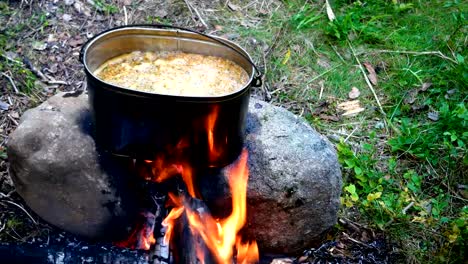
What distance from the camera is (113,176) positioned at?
2578 millimetres

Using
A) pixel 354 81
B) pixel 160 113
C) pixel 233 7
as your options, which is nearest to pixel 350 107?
pixel 354 81

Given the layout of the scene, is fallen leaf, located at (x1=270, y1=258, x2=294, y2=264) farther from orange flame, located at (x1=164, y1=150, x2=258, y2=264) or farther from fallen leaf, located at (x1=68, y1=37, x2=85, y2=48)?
fallen leaf, located at (x1=68, y1=37, x2=85, y2=48)

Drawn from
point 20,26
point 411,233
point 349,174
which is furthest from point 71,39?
point 411,233

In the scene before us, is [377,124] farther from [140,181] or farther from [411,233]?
[140,181]

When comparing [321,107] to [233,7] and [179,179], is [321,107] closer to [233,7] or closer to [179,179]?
[233,7]

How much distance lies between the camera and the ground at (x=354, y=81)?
3.03 m

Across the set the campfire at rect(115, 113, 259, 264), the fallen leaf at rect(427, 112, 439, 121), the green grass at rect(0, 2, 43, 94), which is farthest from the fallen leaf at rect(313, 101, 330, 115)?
the green grass at rect(0, 2, 43, 94)

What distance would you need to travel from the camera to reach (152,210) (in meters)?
2.69

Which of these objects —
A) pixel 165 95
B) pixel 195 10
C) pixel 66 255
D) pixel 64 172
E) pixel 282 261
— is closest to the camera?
pixel 165 95

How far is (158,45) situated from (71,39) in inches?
64.0

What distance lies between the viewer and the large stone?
253 centimetres

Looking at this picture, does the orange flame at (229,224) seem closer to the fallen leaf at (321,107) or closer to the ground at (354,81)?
the ground at (354,81)

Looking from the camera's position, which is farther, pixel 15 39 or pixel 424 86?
pixel 424 86

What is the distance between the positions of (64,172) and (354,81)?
8.27 feet
